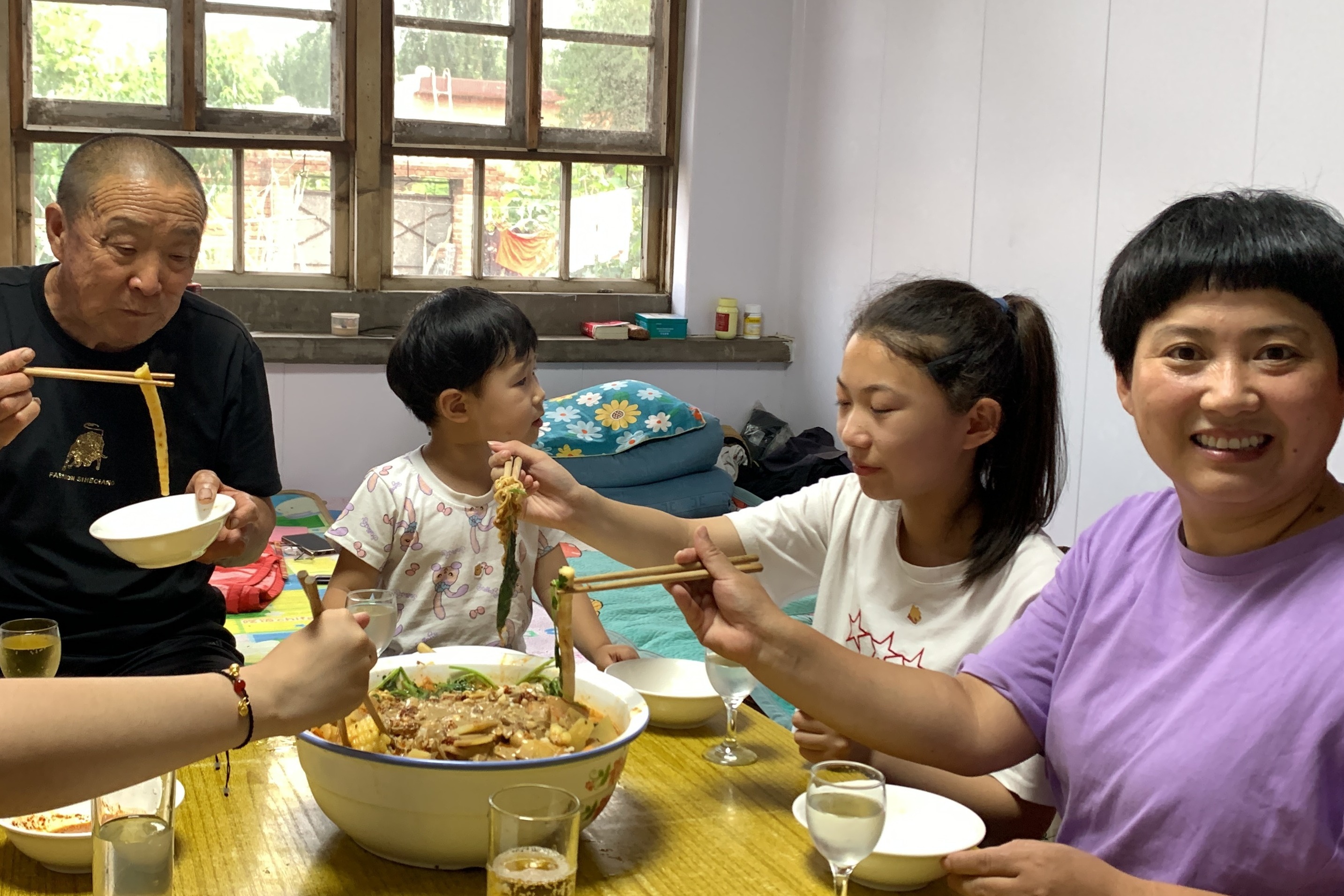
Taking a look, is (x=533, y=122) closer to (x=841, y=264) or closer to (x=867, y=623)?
(x=841, y=264)

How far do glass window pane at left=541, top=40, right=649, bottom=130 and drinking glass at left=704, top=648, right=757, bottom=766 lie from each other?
403 centimetres

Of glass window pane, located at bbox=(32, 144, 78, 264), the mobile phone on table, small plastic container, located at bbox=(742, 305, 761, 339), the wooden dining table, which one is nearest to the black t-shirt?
the wooden dining table

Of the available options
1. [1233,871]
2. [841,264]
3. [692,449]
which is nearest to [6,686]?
[1233,871]

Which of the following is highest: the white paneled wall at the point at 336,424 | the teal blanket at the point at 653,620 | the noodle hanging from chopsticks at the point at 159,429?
the noodle hanging from chopsticks at the point at 159,429

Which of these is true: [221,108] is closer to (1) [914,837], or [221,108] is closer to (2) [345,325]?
(2) [345,325]

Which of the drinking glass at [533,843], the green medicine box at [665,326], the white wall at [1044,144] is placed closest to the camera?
the drinking glass at [533,843]

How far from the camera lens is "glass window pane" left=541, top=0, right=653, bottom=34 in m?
5.20

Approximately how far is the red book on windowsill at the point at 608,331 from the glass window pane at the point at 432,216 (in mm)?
611

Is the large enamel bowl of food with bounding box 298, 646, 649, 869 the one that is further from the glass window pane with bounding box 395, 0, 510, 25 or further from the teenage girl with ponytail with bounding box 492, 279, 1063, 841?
the glass window pane with bounding box 395, 0, 510, 25

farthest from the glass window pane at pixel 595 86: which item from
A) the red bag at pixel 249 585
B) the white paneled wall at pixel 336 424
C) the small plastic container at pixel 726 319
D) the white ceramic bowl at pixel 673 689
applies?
the white ceramic bowl at pixel 673 689

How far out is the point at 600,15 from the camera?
5289mm

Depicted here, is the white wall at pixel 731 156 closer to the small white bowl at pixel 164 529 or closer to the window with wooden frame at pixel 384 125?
the window with wooden frame at pixel 384 125

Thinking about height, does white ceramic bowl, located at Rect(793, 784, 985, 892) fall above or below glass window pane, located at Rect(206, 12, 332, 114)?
below

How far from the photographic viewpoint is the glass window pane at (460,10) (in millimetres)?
5008
